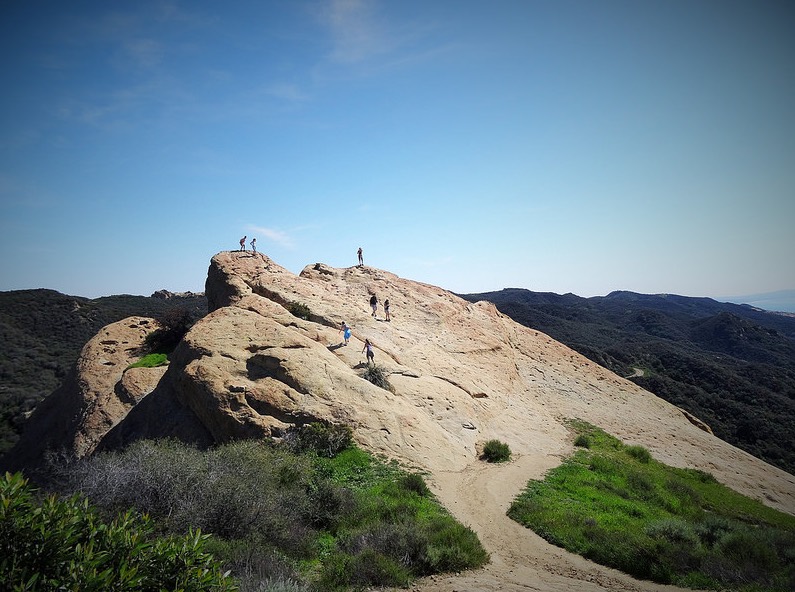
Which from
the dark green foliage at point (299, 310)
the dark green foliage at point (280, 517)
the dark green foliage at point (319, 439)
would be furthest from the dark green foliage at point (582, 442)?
the dark green foliage at point (299, 310)

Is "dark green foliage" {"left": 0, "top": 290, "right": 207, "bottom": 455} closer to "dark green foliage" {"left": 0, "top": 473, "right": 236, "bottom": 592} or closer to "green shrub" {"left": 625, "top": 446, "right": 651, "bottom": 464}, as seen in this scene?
"green shrub" {"left": 625, "top": 446, "right": 651, "bottom": 464}

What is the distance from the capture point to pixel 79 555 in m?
4.19

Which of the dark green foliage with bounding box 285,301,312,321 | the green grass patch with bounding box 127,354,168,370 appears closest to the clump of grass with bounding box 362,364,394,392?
the dark green foliage with bounding box 285,301,312,321

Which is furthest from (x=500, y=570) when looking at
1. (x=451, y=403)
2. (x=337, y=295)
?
(x=337, y=295)

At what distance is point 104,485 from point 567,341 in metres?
75.8

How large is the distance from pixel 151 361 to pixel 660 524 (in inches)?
923

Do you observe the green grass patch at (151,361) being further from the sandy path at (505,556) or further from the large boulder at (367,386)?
the sandy path at (505,556)

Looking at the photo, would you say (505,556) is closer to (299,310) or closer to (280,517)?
(280,517)

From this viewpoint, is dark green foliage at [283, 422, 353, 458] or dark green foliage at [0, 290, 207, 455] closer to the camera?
dark green foliage at [283, 422, 353, 458]

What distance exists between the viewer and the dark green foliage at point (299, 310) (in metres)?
22.4

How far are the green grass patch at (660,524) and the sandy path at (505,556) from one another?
1.40 ft

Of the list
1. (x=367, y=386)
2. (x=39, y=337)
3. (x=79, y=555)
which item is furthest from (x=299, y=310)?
(x=39, y=337)

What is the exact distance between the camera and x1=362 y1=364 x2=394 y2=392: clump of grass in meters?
17.6

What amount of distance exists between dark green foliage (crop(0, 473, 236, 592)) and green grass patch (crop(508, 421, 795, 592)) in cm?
907
